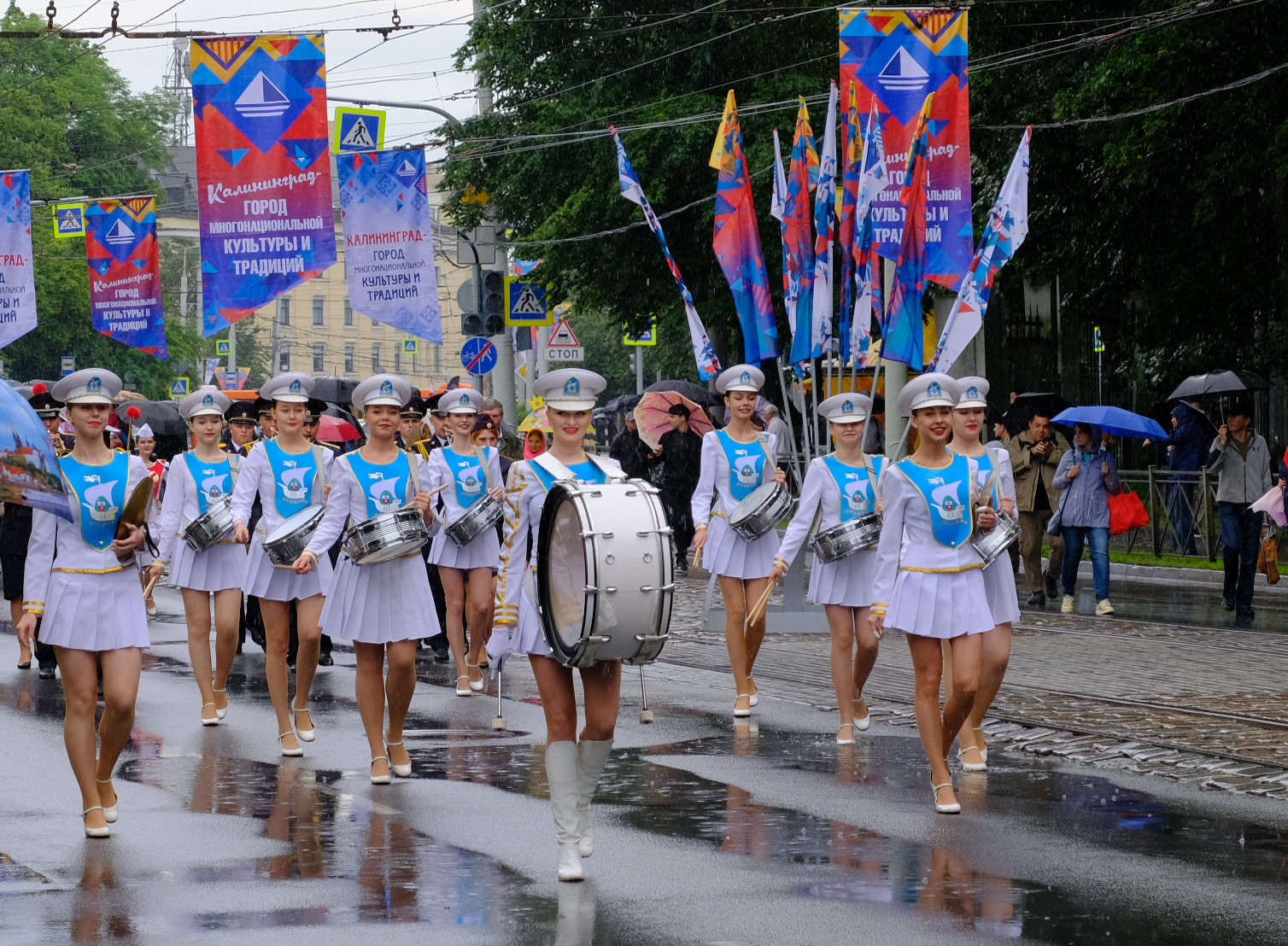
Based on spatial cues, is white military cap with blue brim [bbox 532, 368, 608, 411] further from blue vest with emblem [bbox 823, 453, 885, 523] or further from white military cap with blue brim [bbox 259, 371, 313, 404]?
blue vest with emblem [bbox 823, 453, 885, 523]

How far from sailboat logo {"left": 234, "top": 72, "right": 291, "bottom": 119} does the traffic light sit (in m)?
8.84

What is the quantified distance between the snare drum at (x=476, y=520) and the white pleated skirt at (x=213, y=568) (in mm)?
1569

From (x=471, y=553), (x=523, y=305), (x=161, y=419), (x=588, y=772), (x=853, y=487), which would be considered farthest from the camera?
(x=161, y=419)

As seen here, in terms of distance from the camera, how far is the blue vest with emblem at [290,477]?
10.5 meters

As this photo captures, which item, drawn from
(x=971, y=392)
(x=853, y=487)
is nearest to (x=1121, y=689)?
(x=853, y=487)

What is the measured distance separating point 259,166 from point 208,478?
6.34 m

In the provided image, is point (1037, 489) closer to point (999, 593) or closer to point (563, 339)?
point (999, 593)

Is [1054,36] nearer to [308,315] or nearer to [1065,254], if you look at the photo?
[1065,254]

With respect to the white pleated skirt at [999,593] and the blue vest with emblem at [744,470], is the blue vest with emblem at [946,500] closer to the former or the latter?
the white pleated skirt at [999,593]

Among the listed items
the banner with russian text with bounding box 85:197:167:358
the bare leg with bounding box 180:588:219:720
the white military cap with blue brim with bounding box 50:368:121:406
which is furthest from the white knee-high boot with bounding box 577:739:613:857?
the banner with russian text with bounding box 85:197:167:358

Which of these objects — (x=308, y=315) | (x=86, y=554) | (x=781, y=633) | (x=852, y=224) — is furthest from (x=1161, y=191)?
(x=308, y=315)

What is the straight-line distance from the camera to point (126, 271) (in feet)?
90.8

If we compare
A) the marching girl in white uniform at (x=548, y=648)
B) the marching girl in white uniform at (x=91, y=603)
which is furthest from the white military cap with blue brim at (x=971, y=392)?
the marching girl in white uniform at (x=91, y=603)

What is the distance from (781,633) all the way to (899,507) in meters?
7.70
